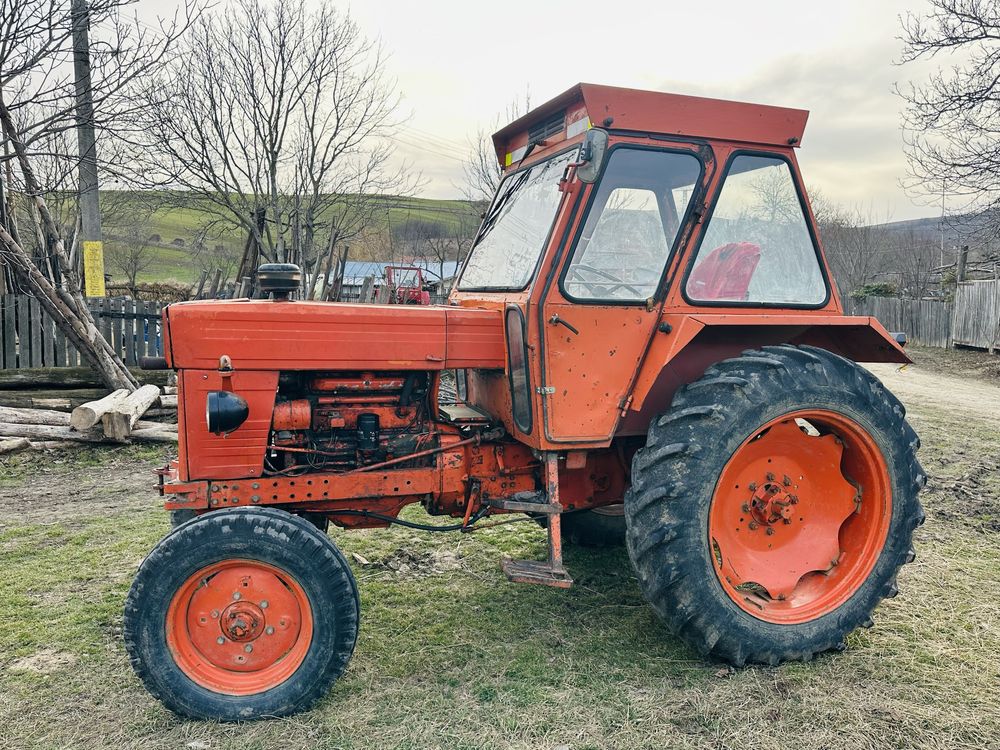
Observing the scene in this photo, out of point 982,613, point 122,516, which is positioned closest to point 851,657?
point 982,613

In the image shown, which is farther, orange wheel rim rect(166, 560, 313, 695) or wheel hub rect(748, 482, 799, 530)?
wheel hub rect(748, 482, 799, 530)

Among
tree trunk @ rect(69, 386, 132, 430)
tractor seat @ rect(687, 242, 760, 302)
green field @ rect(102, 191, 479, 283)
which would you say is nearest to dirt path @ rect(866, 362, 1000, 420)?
tractor seat @ rect(687, 242, 760, 302)

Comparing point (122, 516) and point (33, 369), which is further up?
point (33, 369)

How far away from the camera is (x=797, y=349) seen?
10.9 ft

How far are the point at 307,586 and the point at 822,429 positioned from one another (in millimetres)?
2481

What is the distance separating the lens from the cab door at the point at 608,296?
10.6 feet

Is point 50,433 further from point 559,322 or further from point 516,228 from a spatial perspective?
point 559,322

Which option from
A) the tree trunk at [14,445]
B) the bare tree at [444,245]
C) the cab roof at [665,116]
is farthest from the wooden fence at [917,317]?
the tree trunk at [14,445]

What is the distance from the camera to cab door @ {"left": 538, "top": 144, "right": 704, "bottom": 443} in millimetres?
3238

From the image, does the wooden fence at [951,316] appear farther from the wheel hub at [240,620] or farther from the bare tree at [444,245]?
the wheel hub at [240,620]

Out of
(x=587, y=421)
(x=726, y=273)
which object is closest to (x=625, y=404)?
(x=587, y=421)

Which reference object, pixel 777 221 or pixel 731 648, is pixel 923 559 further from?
pixel 777 221

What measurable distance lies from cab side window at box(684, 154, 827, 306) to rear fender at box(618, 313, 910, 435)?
161 millimetres

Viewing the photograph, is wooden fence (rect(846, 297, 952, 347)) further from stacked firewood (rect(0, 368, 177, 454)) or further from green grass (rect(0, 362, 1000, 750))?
stacked firewood (rect(0, 368, 177, 454))
